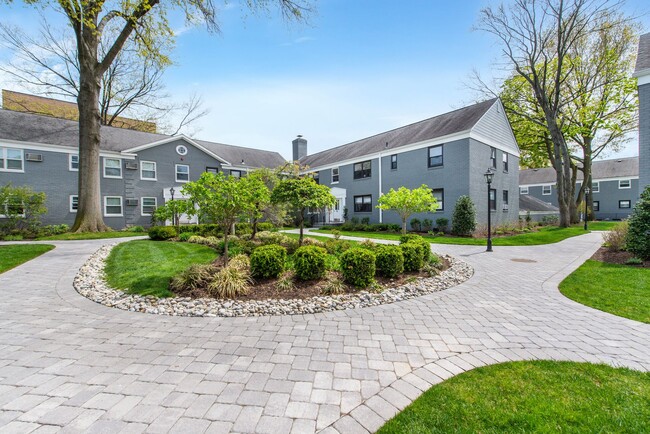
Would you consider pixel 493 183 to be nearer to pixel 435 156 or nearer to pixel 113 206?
pixel 435 156

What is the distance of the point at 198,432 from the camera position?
194 cm

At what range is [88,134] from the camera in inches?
524

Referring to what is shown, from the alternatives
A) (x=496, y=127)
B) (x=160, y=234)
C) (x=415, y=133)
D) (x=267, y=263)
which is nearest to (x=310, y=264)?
(x=267, y=263)

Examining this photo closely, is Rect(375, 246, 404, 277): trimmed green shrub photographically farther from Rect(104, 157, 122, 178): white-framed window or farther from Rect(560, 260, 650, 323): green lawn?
Rect(104, 157, 122, 178): white-framed window

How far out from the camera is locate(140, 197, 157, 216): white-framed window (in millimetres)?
20359

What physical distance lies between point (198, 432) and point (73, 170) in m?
23.5

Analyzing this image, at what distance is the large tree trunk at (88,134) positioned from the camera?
12938 millimetres

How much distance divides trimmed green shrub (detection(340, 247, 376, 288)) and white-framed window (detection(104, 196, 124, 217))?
20.5m

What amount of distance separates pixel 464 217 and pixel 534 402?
14584 millimetres

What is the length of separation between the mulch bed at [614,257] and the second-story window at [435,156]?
955 cm

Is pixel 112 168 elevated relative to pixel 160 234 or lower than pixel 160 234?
elevated

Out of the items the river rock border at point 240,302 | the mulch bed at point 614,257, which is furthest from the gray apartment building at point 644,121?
the river rock border at point 240,302

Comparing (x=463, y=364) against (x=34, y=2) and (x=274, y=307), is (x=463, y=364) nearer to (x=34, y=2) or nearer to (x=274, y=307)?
(x=274, y=307)

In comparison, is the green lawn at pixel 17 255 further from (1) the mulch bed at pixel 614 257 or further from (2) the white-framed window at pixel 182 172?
(1) the mulch bed at pixel 614 257
